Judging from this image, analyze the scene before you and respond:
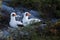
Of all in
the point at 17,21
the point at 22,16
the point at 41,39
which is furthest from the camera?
the point at 22,16

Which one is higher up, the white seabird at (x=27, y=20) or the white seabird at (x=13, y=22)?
the white seabird at (x=27, y=20)

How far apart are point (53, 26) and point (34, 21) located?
0.43 metres

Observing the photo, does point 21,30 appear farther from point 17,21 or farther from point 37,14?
point 37,14

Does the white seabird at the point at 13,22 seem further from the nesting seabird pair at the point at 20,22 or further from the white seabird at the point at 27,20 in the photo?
the white seabird at the point at 27,20

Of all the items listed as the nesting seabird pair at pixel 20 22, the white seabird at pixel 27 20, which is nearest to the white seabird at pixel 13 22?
the nesting seabird pair at pixel 20 22

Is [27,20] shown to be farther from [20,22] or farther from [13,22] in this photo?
[13,22]

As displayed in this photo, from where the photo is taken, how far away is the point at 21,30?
566 centimetres

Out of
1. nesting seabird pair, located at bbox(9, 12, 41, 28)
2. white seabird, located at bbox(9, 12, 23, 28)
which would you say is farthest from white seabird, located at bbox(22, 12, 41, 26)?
white seabird, located at bbox(9, 12, 23, 28)

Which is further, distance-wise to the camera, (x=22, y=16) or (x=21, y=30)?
(x=22, y=16)

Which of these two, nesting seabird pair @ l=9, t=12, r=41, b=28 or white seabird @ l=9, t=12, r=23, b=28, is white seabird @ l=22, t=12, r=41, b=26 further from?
white seabird @ l=9, t=12, r=23, b=28

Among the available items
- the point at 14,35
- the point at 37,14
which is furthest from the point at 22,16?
the point at 14,35

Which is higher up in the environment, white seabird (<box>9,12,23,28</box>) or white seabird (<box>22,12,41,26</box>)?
white seabird (<box>22,12,41,26</box>)

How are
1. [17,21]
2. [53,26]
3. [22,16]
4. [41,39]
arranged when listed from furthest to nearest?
[22,16], [17,21], [53,26], [41,39]

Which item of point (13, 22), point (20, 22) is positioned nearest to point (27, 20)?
point (20, 22)
